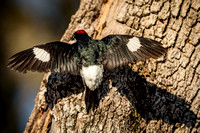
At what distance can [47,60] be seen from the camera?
2498mm

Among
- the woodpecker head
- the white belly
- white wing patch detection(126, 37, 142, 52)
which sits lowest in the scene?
the white belly

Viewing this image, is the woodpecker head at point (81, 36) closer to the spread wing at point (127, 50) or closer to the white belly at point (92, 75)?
the spread wing at point (127, 50)

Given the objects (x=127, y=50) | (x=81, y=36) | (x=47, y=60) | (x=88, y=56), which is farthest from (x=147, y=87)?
(x=47, y=60)

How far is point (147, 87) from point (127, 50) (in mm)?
498

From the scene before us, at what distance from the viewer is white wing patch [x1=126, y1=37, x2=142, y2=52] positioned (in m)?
2.46

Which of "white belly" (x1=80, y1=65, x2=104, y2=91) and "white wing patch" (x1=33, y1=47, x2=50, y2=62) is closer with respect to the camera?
"white belly" (x1=80, y1=65, x2=104, y2=91)

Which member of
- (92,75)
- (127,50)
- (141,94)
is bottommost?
(141,94)

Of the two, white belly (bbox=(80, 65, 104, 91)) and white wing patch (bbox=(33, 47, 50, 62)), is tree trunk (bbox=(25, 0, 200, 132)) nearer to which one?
white belly (bbox=(80, 65, 104, 91))

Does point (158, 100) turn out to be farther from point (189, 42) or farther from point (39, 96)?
point (39, 96)

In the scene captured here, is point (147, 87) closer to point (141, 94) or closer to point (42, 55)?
point (141, 94)

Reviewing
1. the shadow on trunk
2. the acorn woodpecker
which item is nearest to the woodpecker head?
the acorn woodpecker

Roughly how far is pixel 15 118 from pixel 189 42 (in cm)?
469

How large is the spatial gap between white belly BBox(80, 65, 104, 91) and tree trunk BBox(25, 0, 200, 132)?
0.31ft

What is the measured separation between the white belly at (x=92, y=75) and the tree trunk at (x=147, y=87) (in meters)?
0.09
